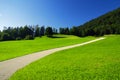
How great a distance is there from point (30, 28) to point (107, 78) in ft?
384

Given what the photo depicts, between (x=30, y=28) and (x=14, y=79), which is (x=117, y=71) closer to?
(x=14, y=79)

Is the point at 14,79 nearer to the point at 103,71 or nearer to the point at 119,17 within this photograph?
the point at 103,71

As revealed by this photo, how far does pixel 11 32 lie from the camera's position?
116 meters

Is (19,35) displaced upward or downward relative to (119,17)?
downward

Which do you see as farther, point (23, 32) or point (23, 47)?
point (23, 32)

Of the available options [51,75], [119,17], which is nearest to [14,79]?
[51,75]

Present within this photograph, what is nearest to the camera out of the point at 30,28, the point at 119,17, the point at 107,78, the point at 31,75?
the point at 107,78

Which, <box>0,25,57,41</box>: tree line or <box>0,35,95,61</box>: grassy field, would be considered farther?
<box>0,25,57,41</box>: tree line

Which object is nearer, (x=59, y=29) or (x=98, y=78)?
(x=98, y=78)

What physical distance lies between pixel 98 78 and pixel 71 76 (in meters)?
1.53

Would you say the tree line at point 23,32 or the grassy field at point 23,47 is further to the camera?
the tree line at point 23,32

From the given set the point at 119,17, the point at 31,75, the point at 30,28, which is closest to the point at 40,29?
the point at 30,28

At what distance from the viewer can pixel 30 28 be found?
12238 centimetres

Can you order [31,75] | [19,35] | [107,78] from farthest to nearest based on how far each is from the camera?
[19,35]
[31,75]
[107,78]
